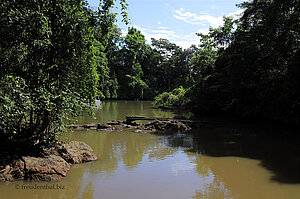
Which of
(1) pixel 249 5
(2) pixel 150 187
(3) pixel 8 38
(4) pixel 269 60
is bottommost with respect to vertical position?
(2) pixel 150 187

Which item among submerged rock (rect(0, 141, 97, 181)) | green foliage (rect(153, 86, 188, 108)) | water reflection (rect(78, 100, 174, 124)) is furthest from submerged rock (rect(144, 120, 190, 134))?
green foliage (rect(153, 86, 188, 108))

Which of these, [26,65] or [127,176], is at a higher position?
[26,65]

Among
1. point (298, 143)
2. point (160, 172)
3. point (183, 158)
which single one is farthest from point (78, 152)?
point (298, 143)

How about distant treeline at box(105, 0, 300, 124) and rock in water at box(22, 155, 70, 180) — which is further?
distant treeline at box(105, 0, 300, 124)

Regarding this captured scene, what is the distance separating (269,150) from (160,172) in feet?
20.0

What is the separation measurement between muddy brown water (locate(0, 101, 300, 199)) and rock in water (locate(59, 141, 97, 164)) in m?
0.36

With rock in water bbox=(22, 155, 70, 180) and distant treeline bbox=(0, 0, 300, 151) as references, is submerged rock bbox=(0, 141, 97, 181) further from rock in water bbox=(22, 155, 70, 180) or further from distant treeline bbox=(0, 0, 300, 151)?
distant treeline bbox=(0, 0, 300, 151)

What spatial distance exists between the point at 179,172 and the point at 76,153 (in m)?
3.79

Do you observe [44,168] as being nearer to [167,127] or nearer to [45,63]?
[45,63]

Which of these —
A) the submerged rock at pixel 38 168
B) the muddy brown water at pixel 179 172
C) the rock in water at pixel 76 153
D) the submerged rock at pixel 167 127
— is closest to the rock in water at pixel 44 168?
the submerged rock at pixel 38 168

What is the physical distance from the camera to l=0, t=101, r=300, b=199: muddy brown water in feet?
21.4

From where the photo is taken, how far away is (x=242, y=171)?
8.46 m

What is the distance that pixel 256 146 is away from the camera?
12.3 metres

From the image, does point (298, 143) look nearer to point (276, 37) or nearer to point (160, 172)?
point (276, 37)
